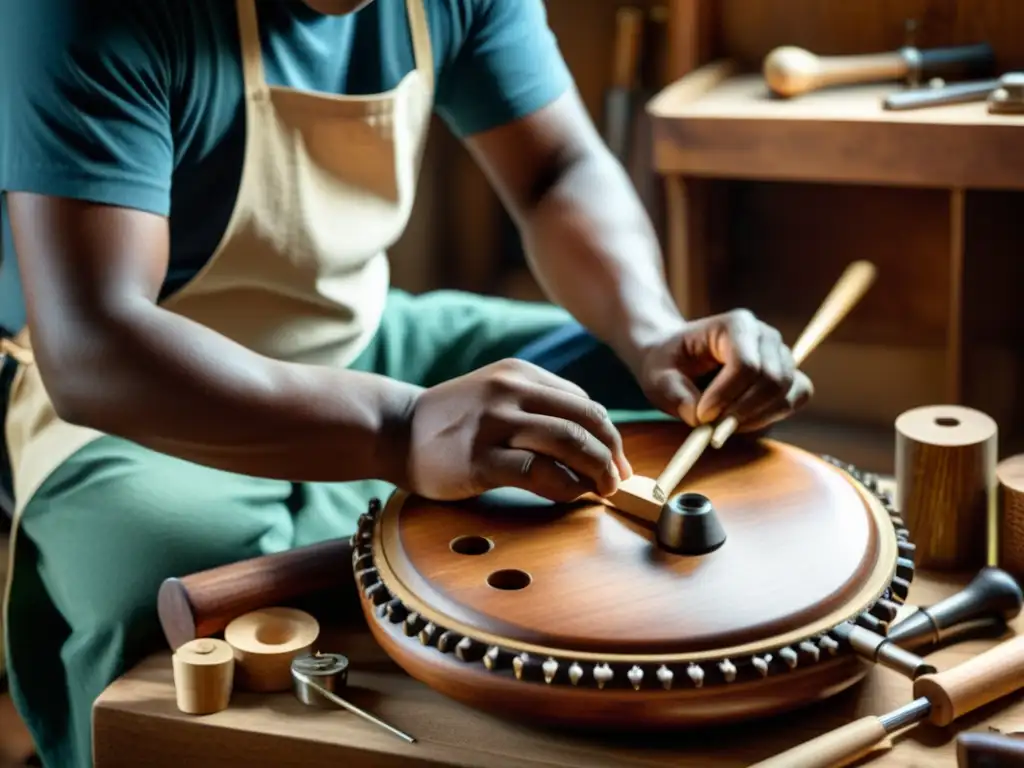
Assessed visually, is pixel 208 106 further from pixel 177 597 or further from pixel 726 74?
pixel 726 74

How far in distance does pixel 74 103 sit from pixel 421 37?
48cm

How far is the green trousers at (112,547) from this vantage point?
4.49 feet

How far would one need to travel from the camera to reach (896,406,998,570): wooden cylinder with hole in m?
1.51

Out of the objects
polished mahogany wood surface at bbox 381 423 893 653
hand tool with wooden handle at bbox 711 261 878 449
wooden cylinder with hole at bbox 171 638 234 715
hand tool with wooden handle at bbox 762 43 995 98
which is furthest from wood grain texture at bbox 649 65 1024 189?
wooden cylinder with hole at bbox 171 638 234 715

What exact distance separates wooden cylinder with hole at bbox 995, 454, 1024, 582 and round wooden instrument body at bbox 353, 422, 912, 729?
0.19 metres

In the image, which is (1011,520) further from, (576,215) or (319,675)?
(319,675)

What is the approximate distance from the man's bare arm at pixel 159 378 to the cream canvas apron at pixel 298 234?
17 cm

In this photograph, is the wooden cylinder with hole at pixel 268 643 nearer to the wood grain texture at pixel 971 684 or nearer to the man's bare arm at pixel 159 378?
the man's bare arm at pixel 159 378

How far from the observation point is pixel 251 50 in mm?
1487

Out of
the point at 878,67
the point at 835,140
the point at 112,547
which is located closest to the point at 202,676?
the point at 112,547

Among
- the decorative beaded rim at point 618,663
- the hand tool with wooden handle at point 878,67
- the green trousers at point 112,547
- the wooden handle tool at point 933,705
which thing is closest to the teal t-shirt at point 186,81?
the green trousers at point 112,547

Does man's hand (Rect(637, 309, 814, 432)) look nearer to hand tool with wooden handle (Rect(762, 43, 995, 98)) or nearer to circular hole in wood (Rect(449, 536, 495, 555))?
circular hole in wood (Rect(449, 536, 495, 555))

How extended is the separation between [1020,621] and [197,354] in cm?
82

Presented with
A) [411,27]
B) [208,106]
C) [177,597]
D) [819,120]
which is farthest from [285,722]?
[819,120]
